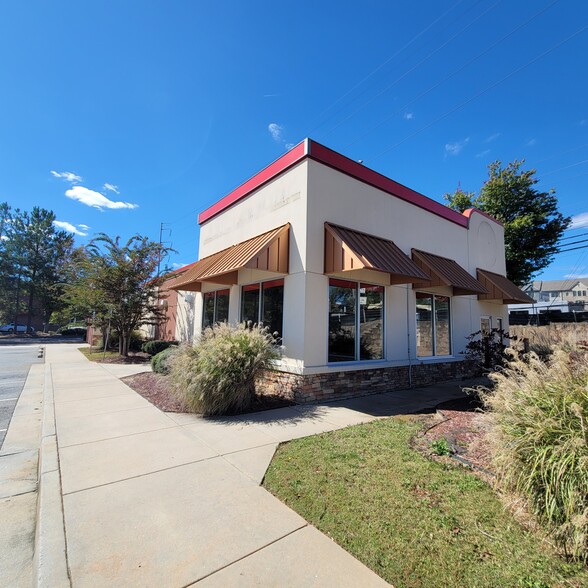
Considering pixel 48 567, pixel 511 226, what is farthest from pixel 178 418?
pixel 511 226

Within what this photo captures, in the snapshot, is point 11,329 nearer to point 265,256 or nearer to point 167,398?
point 167,398

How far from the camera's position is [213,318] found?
12.3 meters

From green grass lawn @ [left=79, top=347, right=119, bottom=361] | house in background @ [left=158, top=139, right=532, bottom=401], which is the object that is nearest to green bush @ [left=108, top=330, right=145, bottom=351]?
green grass lawn @ [left=79, top=347, right=119, bottom=361]

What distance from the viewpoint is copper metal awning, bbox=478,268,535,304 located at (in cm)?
1303

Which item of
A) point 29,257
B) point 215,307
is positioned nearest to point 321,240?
point 215,307

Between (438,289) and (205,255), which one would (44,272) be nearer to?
(205,255)

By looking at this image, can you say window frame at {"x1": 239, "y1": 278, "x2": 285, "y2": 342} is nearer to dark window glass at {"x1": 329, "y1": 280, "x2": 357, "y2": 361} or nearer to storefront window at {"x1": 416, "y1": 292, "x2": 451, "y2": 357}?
dark window glass at {"x1": 329, "y1": 280, "x2": 357, "y2": 361}

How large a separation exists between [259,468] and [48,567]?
2.26m

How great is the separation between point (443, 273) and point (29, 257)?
180ft

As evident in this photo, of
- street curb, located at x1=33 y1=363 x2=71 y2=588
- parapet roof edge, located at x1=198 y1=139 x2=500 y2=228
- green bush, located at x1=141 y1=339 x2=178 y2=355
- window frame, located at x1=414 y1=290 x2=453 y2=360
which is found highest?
parapet roof edge, located at x1=198 y1=139 x2=500 y2=228

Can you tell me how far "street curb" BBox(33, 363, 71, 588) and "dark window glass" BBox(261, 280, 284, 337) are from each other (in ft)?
17.3

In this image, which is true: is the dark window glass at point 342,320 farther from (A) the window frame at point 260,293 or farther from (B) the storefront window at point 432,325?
(B) the storefront window at point 432,325

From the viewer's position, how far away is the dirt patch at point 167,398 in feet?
24.0

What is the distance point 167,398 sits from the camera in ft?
26.4
